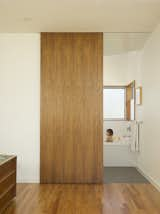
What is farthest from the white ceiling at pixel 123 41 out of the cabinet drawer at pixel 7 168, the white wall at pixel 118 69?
the cabinet drawer at pixel 7 168

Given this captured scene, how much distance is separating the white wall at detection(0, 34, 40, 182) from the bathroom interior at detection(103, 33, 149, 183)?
4.53ft

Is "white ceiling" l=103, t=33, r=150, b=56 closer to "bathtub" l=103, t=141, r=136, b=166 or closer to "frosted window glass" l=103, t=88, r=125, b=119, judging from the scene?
"frosted window glass" l=103, t=88, r=125, b=119

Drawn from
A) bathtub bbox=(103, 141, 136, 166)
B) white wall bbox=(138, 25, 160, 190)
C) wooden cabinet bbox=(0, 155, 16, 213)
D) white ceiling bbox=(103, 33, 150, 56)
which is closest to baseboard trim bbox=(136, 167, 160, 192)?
white wall bbox=(138, 25, 160, 190)

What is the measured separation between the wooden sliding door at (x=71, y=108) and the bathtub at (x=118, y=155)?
5.30 ft

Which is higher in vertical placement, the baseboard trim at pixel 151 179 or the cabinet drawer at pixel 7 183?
the cabinet drawer at pixel 7 183

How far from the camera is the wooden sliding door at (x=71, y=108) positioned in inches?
182

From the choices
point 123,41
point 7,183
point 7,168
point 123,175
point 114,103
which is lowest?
point 123,175

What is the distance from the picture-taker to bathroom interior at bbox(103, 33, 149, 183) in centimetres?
512

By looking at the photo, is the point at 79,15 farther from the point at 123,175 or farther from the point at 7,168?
the point at 123,175

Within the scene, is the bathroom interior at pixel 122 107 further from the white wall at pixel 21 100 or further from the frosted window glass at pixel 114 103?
the white wall at pixel 21 100

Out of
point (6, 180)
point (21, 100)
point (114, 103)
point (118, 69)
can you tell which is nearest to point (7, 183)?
point (6, 180)

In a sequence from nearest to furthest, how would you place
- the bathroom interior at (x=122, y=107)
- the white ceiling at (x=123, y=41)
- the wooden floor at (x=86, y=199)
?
the wooden floor at (x=86, y=199), the white ceiling at (x=123, y=41), the bathroom interior at (x=122, y=107)

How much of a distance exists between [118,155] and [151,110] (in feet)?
6.19

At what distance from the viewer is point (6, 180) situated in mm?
3316
